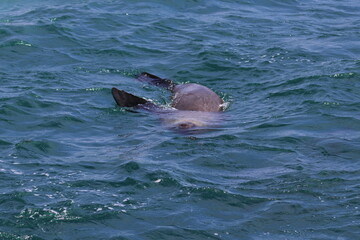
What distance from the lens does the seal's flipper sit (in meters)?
10.3

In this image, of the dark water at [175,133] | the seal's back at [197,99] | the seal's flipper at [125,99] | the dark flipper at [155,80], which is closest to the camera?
the dark water at [175,133]

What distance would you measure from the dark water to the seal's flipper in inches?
7.5

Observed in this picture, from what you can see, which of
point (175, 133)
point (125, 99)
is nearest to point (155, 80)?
point (125, 99)

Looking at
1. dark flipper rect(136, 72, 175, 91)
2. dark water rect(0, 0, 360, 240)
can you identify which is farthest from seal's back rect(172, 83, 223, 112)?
dark flipper rect(136, 72, 175, 91)

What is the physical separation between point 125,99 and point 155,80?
1.59m

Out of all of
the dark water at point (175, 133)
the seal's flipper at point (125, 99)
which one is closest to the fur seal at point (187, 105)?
the seal's flipper at point (125, 99)

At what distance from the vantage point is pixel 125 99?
1044cm

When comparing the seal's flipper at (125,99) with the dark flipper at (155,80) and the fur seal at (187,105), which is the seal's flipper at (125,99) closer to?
the fur seal at (187,105)

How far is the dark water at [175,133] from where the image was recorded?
7090 millimetres

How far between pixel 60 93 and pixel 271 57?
410 cm

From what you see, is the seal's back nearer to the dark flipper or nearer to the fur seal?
the fur seal

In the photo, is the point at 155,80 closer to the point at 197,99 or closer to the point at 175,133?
the point at 197,99

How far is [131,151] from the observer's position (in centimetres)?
896

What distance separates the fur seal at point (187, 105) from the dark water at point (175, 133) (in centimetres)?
20
